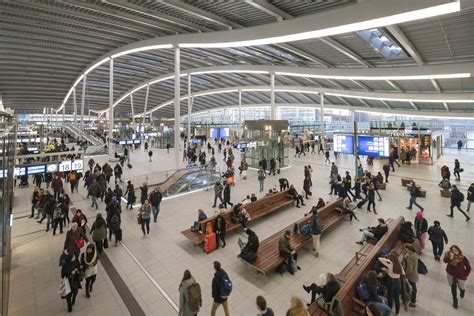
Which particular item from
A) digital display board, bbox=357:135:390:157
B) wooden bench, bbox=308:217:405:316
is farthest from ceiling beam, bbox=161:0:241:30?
wooden bench, bbox=308:217:405:316

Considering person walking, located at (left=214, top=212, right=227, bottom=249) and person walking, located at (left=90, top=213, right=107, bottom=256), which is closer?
person walking, located at (left=90, top=213, right=107, bottom=256)

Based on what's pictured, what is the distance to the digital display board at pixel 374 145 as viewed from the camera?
40.9 feet

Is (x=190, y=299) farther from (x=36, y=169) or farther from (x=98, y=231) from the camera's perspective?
(x=36, y=169)

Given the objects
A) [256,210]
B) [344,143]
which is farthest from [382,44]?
[256,210]

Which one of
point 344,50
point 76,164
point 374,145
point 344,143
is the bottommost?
point 76,164

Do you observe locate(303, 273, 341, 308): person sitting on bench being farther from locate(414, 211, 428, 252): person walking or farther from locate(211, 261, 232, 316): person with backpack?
locate(414, 211, 428, 252): person walking

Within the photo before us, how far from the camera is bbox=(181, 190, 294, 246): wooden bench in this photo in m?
7.13

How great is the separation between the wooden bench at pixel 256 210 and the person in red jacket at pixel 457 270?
5.12m

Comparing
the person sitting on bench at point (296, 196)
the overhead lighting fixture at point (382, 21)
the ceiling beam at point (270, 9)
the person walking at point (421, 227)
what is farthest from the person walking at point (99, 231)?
the overhead lighting fixture at point (382, 21)

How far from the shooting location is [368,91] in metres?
26.2

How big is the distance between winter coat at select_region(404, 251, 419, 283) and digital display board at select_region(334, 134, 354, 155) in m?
9.52

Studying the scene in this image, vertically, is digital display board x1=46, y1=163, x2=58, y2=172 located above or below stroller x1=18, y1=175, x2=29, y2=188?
above

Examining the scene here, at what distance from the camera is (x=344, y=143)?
1398 cm

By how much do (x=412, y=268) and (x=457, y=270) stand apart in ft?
2.50
